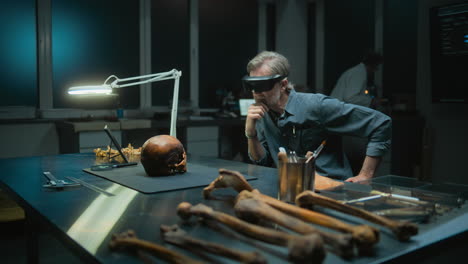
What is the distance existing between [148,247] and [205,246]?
0.36ft

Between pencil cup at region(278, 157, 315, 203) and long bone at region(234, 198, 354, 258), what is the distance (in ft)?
0.91

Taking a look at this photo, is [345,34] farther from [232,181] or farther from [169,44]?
[232,181]

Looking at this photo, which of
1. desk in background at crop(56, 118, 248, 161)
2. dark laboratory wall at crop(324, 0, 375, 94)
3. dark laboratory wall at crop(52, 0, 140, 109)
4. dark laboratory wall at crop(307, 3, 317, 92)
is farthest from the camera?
dark laboratory wall at crop(307, 3, 317, 92)

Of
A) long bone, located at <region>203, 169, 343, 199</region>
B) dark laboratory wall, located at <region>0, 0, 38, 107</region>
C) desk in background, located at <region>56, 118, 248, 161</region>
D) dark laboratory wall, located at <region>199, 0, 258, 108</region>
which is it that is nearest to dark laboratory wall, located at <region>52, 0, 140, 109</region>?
dark laboratory wall, located at <region>0, 0, 38, 107</region>

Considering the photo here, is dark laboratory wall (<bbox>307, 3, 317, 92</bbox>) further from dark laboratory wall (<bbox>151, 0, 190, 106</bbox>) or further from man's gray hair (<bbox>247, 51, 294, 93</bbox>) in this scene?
man's gray hair (<bbox>247, 51, 294, 93</bbox>)

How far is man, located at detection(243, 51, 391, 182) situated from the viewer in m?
1.96

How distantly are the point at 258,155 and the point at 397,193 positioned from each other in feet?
3.60

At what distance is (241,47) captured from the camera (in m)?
6.13

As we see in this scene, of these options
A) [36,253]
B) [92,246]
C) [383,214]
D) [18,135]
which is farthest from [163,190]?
[18,135]

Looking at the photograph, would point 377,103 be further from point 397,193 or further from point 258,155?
point 397,193

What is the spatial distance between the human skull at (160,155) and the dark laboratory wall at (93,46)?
344 cm

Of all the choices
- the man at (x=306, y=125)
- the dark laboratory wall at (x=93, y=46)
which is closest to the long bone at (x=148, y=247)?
the man at (x=306, y=125)

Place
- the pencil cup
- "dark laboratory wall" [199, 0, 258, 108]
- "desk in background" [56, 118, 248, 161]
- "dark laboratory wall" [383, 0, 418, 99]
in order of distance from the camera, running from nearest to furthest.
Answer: the pencil cup → "desk in background" [56, 118, 248, 161] → "dark laboratory wall" [383, 0, 418, 99] → "dark laboratory wall" [199, 0, 258, 108]

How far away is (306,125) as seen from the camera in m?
2.15
